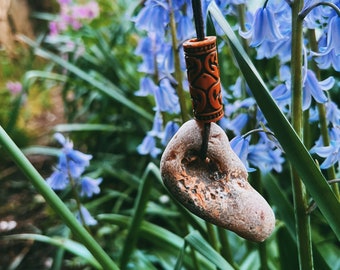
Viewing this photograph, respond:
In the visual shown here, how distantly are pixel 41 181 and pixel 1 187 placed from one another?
1.98 m

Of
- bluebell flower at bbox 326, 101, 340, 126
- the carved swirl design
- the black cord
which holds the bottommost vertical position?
bluebell flower at bbox 326, 101, 340, 126

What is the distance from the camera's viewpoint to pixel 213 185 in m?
0.53

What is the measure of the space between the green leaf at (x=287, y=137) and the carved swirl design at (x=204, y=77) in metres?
0.06

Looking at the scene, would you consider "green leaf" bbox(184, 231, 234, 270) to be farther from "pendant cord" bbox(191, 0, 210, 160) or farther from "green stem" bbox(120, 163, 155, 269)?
"pendant cord" bbox(191, 0, 210, 160)

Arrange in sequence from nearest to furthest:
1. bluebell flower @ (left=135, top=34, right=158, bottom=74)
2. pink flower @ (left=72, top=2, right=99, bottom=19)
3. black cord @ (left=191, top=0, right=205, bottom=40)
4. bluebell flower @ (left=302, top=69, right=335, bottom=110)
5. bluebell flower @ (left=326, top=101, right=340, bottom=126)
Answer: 1. black cord @ (left=191, top=0, right=205, bottom=40)
2. bluebell flower @ (left=302, top=69, right=335, bottom=110)
3. bluebell flower @ (left=326, top=101, right=340, bottom=126)
4. bluebell flower @ (left=135, top=34, right=158, bottom=74)
5. pink flower @ (left=72, top=2, right=99, bottom=19)

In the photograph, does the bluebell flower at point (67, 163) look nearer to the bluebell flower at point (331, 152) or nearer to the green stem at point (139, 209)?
the green stem at point (139, 209)

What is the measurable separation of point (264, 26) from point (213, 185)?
0.81 ft

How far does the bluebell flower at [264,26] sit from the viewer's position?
626 mm

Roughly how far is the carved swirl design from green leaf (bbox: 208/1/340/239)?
0.21ft

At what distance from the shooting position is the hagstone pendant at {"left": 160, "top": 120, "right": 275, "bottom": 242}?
0.52 meters

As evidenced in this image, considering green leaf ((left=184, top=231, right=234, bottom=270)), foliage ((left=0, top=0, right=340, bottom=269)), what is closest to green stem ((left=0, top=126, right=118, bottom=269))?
foliage ((left=0, top=0, right=340, bottom=269))

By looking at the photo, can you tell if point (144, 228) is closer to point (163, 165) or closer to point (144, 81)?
point (144, 81)

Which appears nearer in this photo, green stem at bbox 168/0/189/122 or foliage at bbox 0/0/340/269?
foliage at bbox 0/0/340/269

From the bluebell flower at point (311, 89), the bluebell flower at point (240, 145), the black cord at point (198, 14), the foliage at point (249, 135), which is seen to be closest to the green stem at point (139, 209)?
the foliage at point (249, 135)
